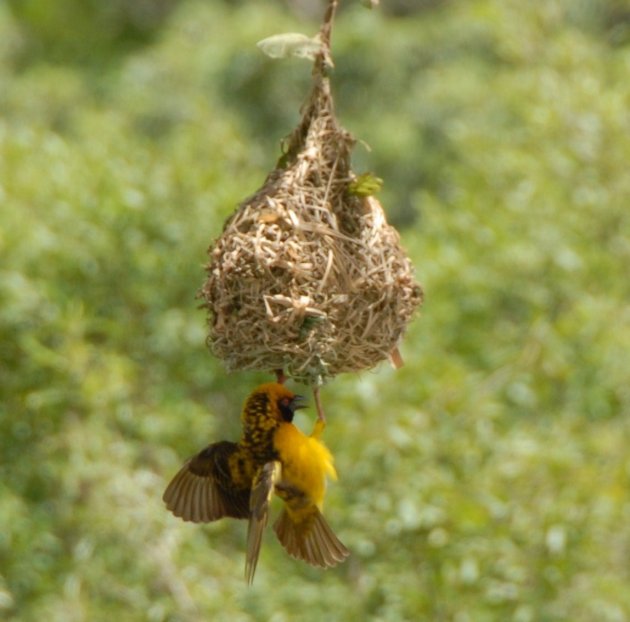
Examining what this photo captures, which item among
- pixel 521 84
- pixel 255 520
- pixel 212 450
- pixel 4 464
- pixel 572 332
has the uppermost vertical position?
pixel 521 84

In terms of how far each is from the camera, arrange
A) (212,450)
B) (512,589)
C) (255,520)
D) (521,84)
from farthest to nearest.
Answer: (521,84), (512,589), (212,450), (255,520)

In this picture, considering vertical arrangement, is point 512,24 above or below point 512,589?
above

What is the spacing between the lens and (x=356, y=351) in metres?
3.88

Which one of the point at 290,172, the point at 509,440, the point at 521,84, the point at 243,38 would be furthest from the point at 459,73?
the point at 290,172

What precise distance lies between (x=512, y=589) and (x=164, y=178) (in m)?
2.54

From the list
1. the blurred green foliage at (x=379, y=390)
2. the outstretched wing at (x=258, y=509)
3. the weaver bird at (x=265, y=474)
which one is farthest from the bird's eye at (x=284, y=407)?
the blurred green foliage at (x=379, y=390)

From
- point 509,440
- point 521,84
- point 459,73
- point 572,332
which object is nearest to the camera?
point 509,440

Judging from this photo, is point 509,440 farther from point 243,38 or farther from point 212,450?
point 243,38

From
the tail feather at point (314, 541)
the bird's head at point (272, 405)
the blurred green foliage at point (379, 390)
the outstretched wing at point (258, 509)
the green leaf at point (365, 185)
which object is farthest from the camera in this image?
the blurred green foliage at point (379, 390)

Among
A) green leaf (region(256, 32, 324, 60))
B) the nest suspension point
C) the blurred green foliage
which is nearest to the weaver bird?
the nest suspension point

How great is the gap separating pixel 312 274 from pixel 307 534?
1040 millimetres

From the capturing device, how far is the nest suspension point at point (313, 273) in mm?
3732

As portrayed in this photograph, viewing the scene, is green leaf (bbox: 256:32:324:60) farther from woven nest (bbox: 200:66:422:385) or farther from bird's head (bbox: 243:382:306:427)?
bird's head (bbox: 243:382:306:427)

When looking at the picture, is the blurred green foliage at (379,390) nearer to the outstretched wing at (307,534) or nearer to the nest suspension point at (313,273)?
the outstretched wing at (307,534)
